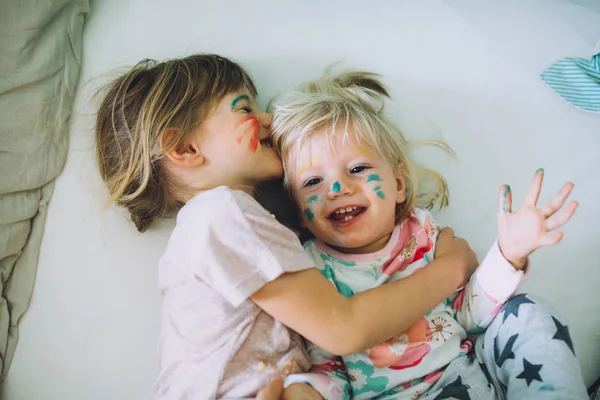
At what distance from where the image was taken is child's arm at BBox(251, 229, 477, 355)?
81cm

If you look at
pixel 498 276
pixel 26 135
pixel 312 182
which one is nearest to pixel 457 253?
pixel 498 276

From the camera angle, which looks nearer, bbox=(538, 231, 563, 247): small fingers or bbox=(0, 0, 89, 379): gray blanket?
bbox=(538, 231, 563, 247): small fingers

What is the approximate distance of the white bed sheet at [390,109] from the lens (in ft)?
3.43

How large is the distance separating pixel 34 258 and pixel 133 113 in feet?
1.25

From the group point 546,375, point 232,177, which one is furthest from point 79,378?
point 546,375

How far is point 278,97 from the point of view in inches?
46.0

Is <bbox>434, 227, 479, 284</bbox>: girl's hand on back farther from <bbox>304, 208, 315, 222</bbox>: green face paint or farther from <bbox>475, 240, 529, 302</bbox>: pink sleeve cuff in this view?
<bbox>304, 208, 315, 222</bbox>: green face paint

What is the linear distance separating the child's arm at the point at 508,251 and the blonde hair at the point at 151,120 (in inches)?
23.8

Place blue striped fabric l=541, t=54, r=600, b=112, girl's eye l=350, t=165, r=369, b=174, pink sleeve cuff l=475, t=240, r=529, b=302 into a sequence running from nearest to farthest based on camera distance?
1. pink sleeve cuff l=475, t=240, r=529, b=302
2. girl's eye l=350, t=165, r=369, b=174
3. blue striped fabric l=541, t=54, r=600, b=112

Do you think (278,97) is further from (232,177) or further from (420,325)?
(420,325)

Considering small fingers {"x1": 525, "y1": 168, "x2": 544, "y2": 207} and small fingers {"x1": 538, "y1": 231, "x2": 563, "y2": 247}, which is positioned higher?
small fingers {"x1": 525, "y1": 168, "x2": 544, "y2": 207}

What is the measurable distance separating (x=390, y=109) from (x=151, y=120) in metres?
0.59

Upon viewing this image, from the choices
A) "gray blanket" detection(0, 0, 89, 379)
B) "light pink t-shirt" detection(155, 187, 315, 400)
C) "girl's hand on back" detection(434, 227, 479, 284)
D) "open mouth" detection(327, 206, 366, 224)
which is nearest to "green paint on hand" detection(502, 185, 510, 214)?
"girl's hand on back" detection(434, 227, 479, 284)

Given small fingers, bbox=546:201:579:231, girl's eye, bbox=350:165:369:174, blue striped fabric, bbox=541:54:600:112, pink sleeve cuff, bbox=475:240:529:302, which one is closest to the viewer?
small fingers, bbox=546:201:579:231
